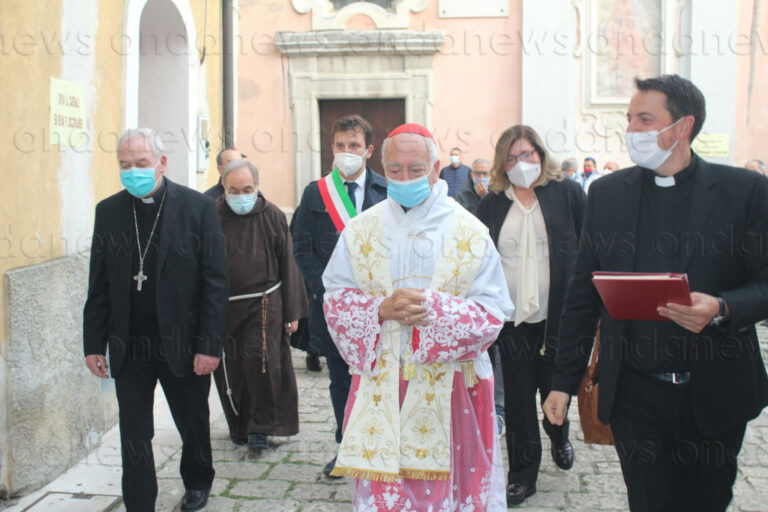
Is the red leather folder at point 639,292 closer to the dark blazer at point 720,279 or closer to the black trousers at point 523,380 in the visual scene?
the dark blazer at point 720,279

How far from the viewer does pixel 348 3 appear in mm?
15172

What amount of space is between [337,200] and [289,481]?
1648 mm

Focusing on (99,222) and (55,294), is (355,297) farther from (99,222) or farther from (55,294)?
(55,294)

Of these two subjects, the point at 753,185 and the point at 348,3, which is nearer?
the point at 753,185

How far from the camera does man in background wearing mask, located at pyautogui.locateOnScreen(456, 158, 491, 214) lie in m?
6.75

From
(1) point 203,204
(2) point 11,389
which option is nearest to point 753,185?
(1) point 203,204

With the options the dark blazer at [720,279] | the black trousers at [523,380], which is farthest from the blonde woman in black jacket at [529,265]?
the dark blazer at [720,279]

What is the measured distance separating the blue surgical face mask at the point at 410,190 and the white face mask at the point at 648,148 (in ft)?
2.68

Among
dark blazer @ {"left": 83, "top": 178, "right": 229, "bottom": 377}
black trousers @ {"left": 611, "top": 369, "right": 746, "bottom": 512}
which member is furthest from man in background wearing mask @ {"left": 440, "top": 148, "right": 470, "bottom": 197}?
black trousers @ {"left": 611, "top": 369, "right": 746, "bottom": 512}

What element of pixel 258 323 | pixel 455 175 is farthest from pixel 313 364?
pixel 455 175

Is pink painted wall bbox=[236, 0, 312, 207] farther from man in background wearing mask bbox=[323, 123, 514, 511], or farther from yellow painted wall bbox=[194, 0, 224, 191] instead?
man in background wearing mask bbox=[323, 123, 514, 511]

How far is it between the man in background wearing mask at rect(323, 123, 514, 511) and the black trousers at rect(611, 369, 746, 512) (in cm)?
59

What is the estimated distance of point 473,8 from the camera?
14.9 m

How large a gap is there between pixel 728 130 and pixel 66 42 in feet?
41.0
